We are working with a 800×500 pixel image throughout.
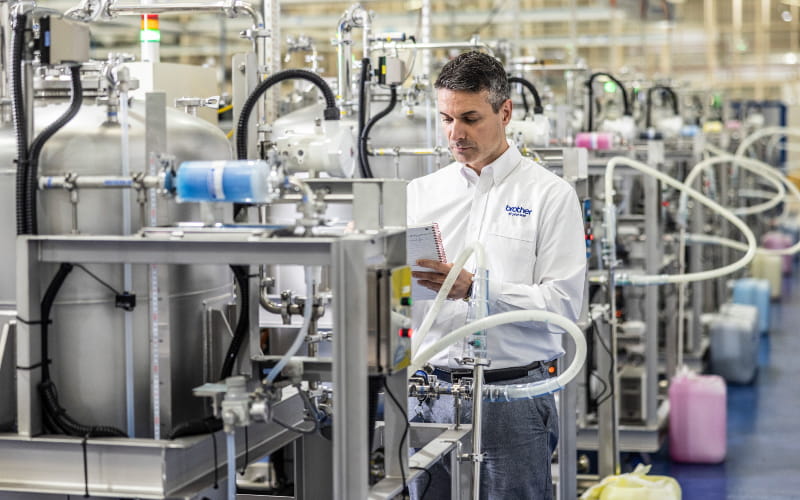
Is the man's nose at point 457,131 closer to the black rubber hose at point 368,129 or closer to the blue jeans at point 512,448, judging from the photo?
the blue jeans at point 512,448

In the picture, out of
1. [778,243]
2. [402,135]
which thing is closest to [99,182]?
[402,135]

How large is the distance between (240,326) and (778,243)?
32.5 feet

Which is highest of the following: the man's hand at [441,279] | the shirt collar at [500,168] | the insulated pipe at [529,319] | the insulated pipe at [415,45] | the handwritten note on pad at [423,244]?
the insulated pipe at [415,45]

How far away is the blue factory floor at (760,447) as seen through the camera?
178 inches

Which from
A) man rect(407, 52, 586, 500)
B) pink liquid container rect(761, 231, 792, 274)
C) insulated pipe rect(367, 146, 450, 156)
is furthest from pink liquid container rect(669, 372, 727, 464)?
pink liquid container rect(761, 231, 792, 274)

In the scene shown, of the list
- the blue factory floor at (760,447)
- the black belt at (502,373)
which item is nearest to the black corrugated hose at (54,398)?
the black belt at (502,373)

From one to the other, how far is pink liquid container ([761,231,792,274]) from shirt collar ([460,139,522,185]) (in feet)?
29.3

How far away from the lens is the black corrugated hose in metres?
2.03

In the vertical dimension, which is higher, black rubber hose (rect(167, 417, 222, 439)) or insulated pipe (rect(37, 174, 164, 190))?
A: insulated pipe (rect(37, 174, 164, 190))

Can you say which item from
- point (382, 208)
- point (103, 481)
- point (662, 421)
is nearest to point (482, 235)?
point (382, 208)

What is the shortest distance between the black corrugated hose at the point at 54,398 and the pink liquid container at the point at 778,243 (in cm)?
983

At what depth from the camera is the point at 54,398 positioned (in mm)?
2055

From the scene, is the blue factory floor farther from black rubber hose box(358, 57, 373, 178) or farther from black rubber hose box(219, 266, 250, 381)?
black rubber hose box(219, 266, 250, 381)

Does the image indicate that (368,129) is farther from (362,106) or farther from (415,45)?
(415,45)
